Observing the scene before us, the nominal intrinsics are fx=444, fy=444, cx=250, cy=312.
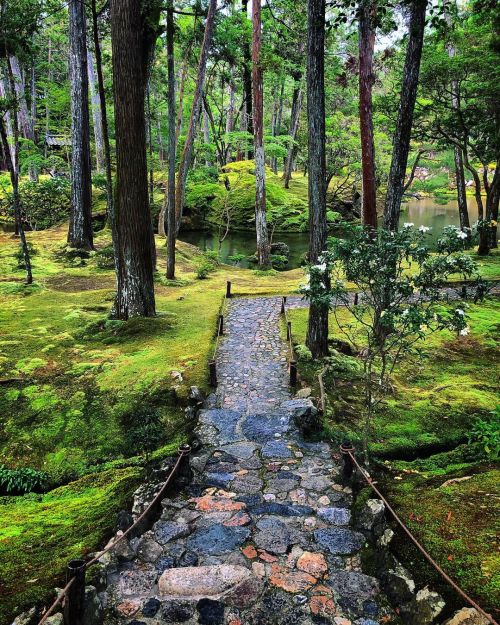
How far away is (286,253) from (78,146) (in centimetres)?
1105

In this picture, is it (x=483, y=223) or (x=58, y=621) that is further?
(x=483, y=223)

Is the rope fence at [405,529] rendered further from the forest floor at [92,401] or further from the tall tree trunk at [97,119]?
the tall tree trunk at [97,119]

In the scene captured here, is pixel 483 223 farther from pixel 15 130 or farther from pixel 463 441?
pixel 15 130

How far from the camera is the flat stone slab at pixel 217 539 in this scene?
3676 mm

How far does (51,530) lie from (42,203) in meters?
20.7

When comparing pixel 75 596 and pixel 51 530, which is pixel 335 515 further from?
pixel 51 530

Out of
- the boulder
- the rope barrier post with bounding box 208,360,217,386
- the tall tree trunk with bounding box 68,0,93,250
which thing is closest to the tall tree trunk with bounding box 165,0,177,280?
the tall tree trunk with bounding box 68,0,93,250

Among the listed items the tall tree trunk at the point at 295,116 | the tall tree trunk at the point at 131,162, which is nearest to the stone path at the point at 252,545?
the tall tree trunk at the point at 131,162

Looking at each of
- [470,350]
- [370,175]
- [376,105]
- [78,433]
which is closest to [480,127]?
[376,105]

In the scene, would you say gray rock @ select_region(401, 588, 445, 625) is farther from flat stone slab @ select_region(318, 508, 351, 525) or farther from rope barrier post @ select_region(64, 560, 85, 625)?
rope barrier post @ select_region(64, 560, 85, 625)

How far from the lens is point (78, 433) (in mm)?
5984

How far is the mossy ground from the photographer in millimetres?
3201

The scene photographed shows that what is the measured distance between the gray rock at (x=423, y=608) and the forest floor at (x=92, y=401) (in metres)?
2.33

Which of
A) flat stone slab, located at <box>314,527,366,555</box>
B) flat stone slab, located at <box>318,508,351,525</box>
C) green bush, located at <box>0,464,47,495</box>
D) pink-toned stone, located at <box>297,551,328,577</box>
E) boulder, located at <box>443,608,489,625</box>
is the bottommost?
green bush, located at <box>0,464,47,495</box>
